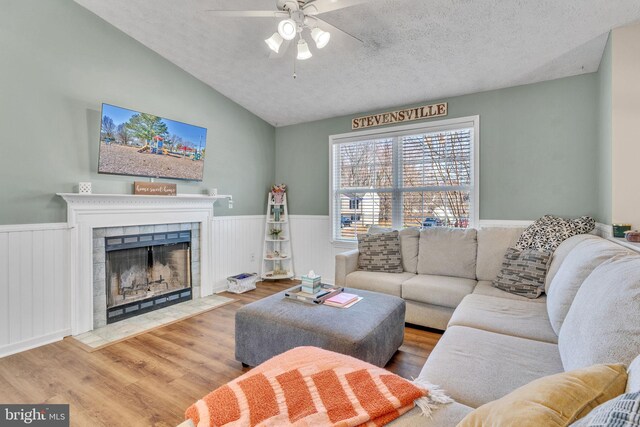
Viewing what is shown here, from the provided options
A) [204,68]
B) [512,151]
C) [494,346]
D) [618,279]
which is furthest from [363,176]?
[618,279]

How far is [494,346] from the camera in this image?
1.52 metres

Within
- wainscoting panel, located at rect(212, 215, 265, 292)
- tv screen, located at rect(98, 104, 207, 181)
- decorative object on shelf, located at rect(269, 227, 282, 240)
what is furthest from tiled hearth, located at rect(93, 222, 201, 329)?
decorative object on shelf, located at rect(269, 227, 282, 240)

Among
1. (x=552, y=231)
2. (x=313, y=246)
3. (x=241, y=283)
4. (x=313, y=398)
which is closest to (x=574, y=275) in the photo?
(x=552, y=231)

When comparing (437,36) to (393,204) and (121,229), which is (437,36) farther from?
(121,229)

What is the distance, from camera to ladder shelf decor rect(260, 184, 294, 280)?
4750 mm

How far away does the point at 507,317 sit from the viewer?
1940mm

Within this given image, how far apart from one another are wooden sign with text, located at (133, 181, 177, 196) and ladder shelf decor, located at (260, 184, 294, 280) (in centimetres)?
162

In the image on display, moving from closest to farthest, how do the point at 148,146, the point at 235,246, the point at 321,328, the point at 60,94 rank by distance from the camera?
the point at 321,328
the point at 60,94
the point at 148,146
the point at 235,246

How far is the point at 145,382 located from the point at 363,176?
329 centimetres

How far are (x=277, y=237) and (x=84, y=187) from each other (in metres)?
2.61

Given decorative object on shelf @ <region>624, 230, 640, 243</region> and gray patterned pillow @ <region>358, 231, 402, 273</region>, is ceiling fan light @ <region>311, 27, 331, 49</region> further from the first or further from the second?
decorative object on shelf @ <region>624, 230, 640, 243</region>

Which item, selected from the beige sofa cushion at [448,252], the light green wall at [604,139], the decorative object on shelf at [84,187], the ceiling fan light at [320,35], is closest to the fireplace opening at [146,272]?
the decorative object on shelf at [84,187]

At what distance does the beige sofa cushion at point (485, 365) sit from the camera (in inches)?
46.8

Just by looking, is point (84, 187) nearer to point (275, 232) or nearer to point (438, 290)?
point (275, 232)
